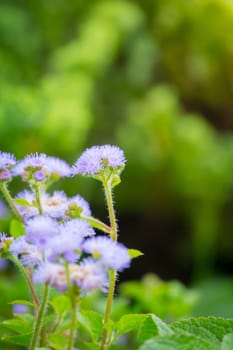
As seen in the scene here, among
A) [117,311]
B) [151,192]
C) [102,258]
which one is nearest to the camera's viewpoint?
[102,258]

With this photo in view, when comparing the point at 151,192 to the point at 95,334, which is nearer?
the point at 95,334

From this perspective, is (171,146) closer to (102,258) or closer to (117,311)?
(117,311)

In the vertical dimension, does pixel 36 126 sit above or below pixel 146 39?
below

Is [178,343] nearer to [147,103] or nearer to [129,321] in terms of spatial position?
[129,321]

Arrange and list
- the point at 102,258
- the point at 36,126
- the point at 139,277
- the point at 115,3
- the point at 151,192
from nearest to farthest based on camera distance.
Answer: the point at 102,258, the point at 36,126, the point at 139,277, the point at 151,192, the point at 115,3

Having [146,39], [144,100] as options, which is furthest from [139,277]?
[146,39]

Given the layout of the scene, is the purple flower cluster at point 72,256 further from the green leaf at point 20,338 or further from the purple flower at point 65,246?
the green leaf at point 20,338
